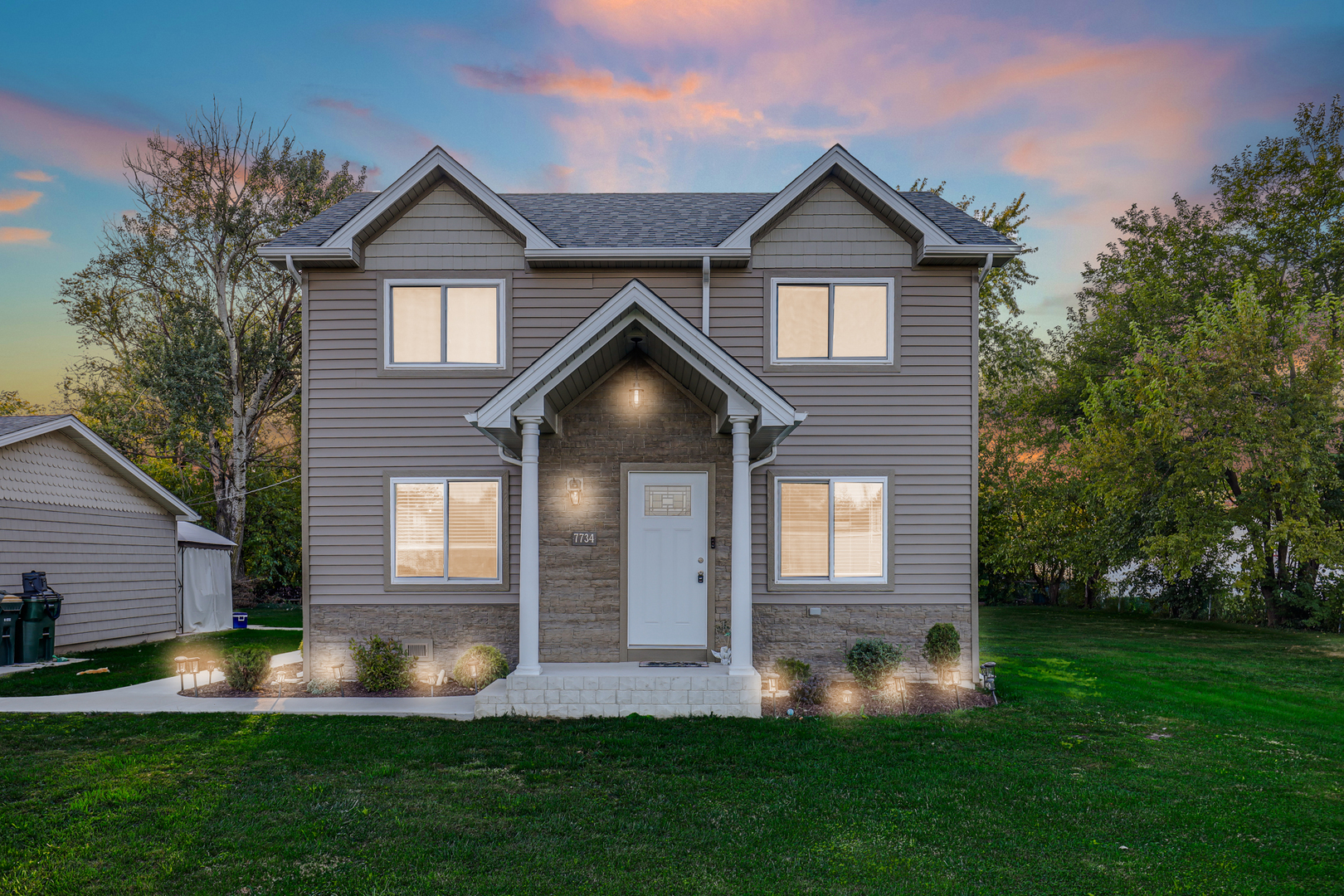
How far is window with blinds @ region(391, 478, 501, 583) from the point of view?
31.2ft

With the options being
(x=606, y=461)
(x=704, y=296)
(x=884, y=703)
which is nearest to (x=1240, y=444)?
(x=884, y=703)

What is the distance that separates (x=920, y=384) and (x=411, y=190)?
24.0 feet

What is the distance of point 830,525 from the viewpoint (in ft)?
31.4

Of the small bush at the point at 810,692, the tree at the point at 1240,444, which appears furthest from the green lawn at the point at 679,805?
the tree at the point at 1240,444

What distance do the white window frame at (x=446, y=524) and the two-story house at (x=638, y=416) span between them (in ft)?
0.08

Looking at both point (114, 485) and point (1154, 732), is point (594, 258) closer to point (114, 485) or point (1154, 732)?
point (1154, 732)

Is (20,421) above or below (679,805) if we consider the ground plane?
above

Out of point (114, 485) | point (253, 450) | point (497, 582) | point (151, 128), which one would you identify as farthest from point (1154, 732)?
point (151, 128)

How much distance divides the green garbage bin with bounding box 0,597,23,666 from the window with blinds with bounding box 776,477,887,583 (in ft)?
40.0

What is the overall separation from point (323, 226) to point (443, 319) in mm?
2333

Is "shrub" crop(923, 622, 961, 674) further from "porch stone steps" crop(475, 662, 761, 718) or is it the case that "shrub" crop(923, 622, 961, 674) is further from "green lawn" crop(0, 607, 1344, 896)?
"porch stone steps" crop(475, 662, 761, 718)

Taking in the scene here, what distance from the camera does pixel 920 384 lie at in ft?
31.7

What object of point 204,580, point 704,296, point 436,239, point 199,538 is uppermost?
point 436,239

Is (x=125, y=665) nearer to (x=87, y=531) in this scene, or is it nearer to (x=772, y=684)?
(x=87, y=531)
